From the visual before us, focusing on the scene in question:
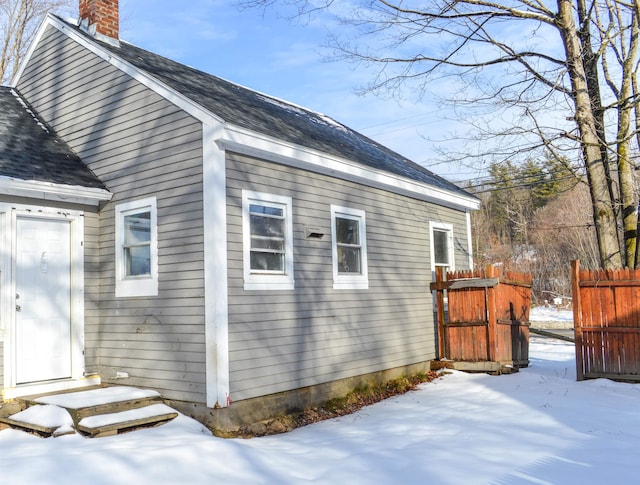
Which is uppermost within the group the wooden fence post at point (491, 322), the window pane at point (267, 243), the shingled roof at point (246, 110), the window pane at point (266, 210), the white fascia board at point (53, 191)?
the shingled roof at point (246, 110)

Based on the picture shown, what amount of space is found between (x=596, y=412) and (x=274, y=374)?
4.18 m

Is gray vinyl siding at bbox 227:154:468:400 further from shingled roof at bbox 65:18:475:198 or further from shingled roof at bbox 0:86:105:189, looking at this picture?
shingled roof at bbox 0:86:105:189

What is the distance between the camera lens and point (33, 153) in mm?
8109

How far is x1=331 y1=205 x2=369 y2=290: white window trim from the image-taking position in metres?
9.03

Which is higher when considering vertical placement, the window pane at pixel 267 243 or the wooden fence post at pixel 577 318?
the window pane at pixel 267 243

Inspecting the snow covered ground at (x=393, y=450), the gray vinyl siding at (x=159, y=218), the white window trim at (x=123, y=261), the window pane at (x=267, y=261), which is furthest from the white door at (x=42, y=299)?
the window pane at (x=267, y=261)

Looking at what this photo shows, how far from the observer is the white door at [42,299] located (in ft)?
24.2

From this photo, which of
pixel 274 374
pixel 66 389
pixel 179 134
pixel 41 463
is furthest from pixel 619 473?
pixel 66 389

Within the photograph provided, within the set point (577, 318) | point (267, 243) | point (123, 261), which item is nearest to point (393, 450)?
point (267, 243)

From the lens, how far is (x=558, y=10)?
33.1 ft

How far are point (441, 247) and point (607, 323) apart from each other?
393 centimetres

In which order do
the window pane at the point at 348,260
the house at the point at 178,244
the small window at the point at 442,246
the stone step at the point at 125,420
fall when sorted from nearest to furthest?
1. the stone step at the point at 125,420
2. the house at the point at 178,244
3. the window pane at the point at 348,260
4. the small window at the point at 442,246

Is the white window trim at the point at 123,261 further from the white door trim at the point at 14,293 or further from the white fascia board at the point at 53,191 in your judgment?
the white door trim at the point at 14,293

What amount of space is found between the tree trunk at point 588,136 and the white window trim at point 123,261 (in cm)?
714
